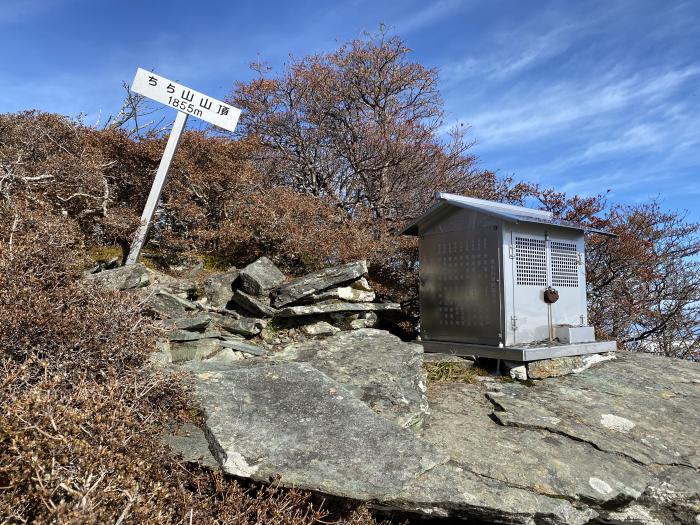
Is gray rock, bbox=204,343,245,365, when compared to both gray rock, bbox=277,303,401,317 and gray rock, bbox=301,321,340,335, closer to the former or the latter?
gray rock, bbox=277,303,401,317

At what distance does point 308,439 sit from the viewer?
3.12 meters

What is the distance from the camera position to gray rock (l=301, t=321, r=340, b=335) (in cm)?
654

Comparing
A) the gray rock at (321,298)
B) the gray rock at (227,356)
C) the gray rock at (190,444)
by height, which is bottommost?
the gray rock at (190,444)

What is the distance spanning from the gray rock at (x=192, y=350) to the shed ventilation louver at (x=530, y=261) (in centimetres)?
412

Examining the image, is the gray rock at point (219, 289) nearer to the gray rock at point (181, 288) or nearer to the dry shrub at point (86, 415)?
the gray rock at point (181, 288)

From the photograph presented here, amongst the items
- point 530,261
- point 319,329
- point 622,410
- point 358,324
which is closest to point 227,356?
point 319,329

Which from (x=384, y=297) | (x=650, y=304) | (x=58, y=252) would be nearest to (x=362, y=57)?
(x=384, y=297)

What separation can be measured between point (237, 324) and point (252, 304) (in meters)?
0.53

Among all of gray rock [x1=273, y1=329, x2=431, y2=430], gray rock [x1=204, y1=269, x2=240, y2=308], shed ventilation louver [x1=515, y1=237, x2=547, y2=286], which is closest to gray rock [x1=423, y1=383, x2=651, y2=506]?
gray rock [x1=273, y1=329, x2=431, y2=430]

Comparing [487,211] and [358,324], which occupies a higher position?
[487,211]

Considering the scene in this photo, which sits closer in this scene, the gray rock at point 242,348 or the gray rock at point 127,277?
the gray rock at point 242,348

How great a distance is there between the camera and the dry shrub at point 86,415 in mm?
2164

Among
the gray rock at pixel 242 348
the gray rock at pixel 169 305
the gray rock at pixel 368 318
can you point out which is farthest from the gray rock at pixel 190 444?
the gray rock at pixel 368 318

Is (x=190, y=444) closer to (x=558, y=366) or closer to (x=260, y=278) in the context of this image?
(x=260, y=278)
